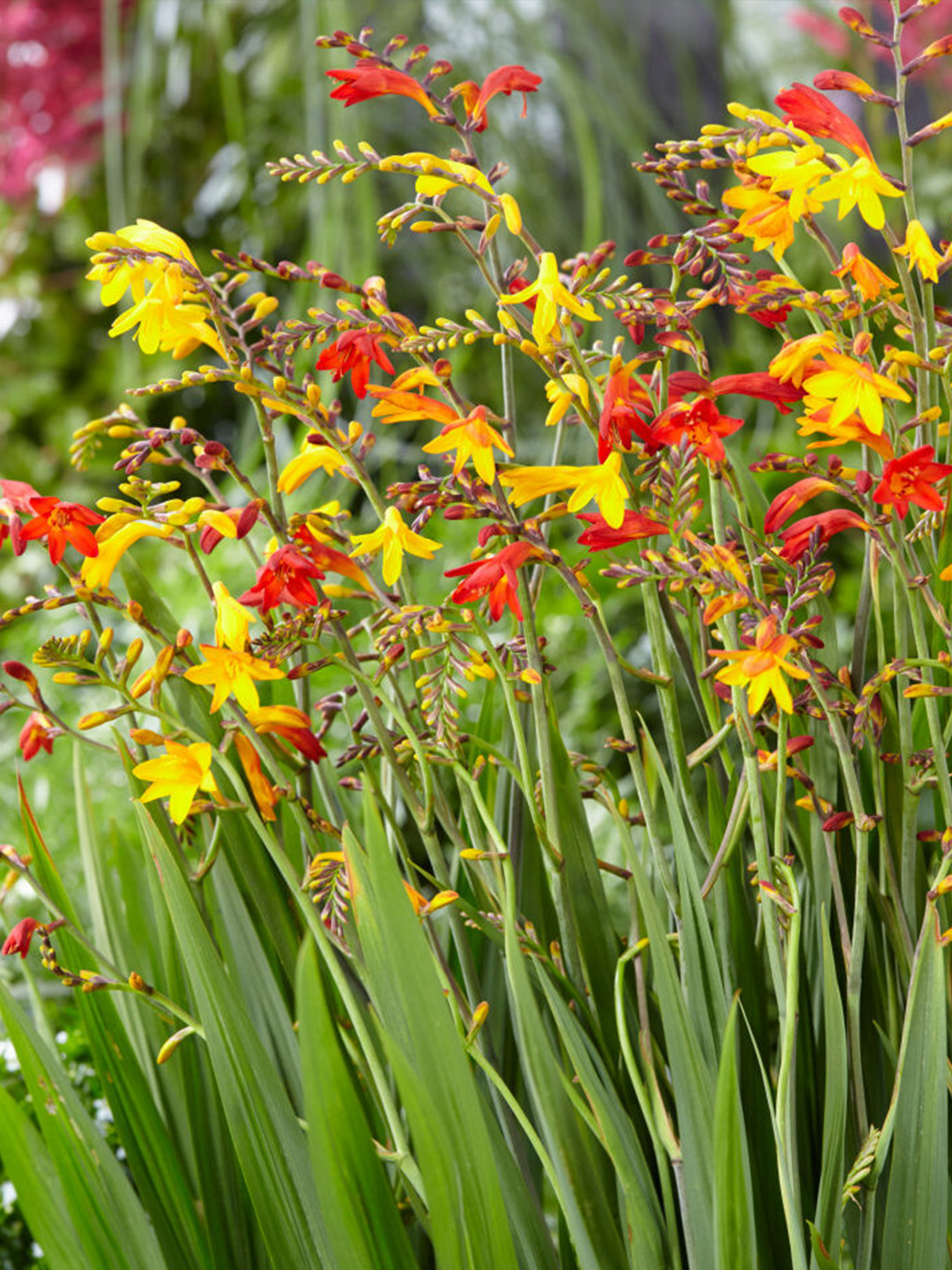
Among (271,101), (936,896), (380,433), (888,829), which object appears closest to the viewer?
(936,896)

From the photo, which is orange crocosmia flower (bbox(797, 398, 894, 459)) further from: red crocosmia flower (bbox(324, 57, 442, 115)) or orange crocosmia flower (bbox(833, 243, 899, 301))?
red crocosmia flower (bbox(324, 57, 442, 115))

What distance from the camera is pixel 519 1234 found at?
20.4 inches

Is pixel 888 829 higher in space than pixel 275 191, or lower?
lower

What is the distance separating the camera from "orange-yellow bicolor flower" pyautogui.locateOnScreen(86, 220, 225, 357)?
18.1 inches

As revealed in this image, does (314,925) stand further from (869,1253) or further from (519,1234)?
(869,1253)

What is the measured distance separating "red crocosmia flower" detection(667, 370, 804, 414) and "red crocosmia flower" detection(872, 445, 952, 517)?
0.20 ft

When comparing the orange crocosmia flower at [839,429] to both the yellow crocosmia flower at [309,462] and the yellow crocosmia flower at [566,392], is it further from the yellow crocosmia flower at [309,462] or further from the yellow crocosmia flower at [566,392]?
the yellow crocosmia flower at [309,462]

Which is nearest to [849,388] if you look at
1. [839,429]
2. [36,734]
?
[839,429]

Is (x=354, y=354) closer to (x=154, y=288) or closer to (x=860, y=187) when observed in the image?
(x=154, y=288)

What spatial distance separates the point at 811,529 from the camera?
471 millimetres

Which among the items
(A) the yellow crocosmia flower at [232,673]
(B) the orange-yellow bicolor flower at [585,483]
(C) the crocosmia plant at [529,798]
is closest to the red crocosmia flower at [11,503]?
(C) the crocosmia plant at [529,798]

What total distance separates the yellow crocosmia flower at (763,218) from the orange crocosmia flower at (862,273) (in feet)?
0.07

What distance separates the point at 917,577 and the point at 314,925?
0.27m

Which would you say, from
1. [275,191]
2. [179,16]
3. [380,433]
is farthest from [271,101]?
[380,433]
